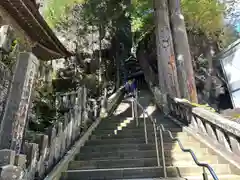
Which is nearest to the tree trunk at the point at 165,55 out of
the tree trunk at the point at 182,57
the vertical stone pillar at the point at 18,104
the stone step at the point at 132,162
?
the tree trunk at the point at 182,57

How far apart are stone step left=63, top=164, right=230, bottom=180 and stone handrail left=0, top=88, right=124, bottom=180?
1.47 ft

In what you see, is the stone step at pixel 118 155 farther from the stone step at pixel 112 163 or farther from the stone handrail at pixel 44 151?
the stone handrail at pixel 44 151

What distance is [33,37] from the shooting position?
531cm

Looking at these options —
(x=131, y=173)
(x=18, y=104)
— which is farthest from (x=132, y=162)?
(x=18, y=104)

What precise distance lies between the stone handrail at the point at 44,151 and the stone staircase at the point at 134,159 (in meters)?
0.39

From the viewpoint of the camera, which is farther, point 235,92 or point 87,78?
point 87,78

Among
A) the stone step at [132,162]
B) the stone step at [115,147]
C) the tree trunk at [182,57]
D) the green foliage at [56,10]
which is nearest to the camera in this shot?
the stone step at [132,162]

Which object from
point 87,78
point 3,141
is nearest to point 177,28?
point 87,78

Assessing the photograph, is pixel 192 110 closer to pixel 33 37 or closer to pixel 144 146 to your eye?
pixel 144 146

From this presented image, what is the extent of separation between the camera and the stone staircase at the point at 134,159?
422 centimetres

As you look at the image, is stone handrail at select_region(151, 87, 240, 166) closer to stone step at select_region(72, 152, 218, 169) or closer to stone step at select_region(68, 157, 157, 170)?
stone step at select_region(72, 152, 218, 169)

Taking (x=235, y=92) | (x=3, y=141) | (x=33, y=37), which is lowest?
(x=3, y=141)

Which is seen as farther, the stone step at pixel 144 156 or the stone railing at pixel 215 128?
the stone step at pixel 144 156

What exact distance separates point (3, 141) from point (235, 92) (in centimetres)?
1216
